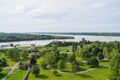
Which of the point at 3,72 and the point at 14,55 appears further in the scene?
the point at 14,55

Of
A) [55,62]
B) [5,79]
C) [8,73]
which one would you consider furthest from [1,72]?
[55,62]

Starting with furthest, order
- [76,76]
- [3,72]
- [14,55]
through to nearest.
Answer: [14,55], [3,72], [76,76]

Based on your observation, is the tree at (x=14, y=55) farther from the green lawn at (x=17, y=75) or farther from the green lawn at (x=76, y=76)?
the green lawn at (x=76, y=76)

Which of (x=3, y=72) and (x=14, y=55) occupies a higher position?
A: (x=14, y=55)

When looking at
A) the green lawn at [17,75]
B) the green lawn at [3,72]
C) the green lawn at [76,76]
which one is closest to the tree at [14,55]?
the green lawn at [3,72]

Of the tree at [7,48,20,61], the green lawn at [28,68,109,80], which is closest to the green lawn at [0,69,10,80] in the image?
the green lawn at [28,68,109,80]

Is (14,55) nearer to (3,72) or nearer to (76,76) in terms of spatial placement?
(3,72)

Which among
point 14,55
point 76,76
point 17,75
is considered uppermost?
point 14,55

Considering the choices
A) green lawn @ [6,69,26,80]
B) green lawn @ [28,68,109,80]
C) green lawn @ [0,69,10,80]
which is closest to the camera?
green lawn @ [28,68,109,80]

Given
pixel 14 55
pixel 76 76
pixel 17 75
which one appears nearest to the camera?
pixel 76 76

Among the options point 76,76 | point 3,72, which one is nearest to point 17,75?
point 3,72

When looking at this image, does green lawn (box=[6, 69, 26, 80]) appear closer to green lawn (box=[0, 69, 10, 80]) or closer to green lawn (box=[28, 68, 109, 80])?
green lawn (box=[0, 69, 10, 80])
